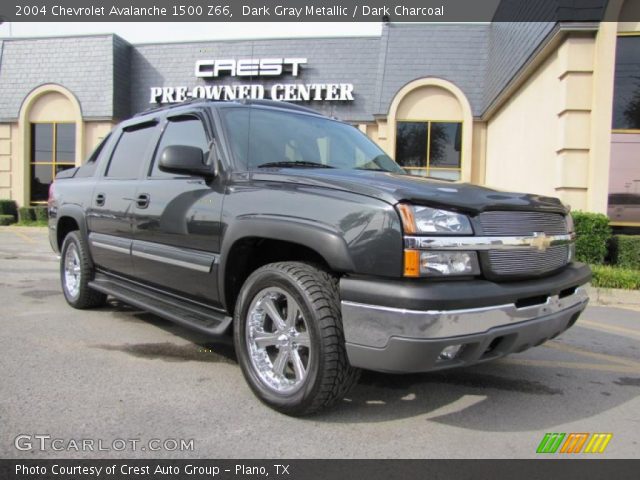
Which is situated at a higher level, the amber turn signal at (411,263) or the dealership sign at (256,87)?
the dealership sign at (256,87)

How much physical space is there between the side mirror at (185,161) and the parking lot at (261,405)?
1421 mm

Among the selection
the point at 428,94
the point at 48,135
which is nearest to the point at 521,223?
the point at 428,94

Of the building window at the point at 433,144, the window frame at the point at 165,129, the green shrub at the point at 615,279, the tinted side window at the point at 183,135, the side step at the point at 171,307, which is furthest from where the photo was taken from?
the building window at the point at 433,144

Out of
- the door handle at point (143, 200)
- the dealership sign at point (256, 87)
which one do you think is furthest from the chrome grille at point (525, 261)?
the dealership sign at point (256, 87)

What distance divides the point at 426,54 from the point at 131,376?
1486 cm

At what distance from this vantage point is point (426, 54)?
1608cm

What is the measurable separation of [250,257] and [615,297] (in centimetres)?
575

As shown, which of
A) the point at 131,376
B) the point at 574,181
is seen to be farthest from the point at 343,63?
the point at 131,376

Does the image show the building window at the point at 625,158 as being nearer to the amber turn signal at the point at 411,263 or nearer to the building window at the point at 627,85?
the building window at the point at 627,85

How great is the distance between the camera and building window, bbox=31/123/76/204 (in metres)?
19.0

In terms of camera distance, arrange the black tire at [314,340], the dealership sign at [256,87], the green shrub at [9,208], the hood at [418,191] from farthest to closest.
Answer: the green shrub at [9,208] < the dealership sign at [256,87] < the black tire at [314,340] < the hood at [418,191]

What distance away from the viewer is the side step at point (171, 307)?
351 cm

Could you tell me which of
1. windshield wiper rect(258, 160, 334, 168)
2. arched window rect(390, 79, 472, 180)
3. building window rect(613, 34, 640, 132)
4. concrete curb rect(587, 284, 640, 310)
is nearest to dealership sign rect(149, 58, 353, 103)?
arched window rect(390, 79, 472, 180)
